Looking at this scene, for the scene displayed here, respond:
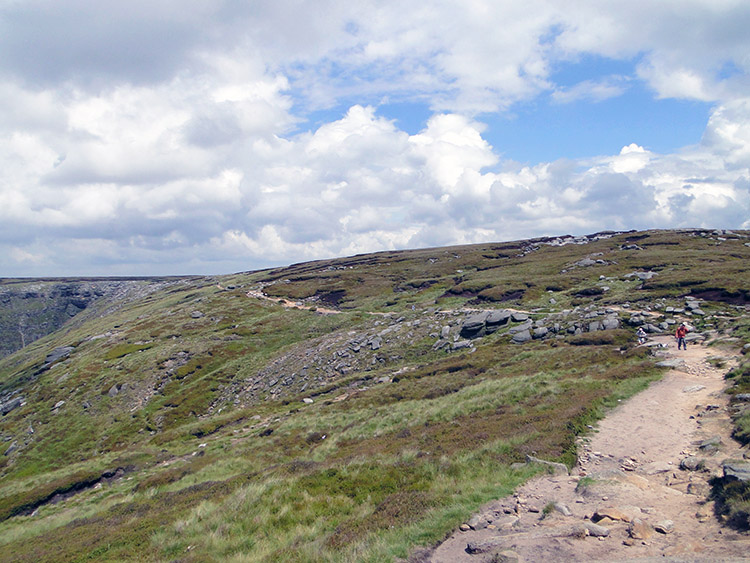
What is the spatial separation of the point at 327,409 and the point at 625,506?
25.3 m

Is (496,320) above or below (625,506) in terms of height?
above

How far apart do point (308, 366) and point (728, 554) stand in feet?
144

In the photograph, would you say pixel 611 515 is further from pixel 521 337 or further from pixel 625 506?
pixel 521 337

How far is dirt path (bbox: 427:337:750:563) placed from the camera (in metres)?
7.91

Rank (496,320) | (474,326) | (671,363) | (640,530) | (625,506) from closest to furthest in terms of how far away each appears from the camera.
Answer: (640,530)
(625,506)
(671,363)
(496,320)
(474,326)

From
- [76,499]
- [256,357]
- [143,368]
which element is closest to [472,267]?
[256,357]

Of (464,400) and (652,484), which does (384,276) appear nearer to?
(464,400)

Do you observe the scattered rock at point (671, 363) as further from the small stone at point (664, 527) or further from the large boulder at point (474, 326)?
the large boulder at point (474, 326)

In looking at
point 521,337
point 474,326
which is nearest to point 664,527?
point 521,337

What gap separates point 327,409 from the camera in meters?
32.4

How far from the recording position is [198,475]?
22328 millimetres

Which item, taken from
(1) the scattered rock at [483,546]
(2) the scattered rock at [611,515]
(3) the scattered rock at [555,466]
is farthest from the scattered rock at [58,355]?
(2) the scattered rock at [611,515]

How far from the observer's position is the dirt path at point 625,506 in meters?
7.91

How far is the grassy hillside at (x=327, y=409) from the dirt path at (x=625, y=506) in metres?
0.89
